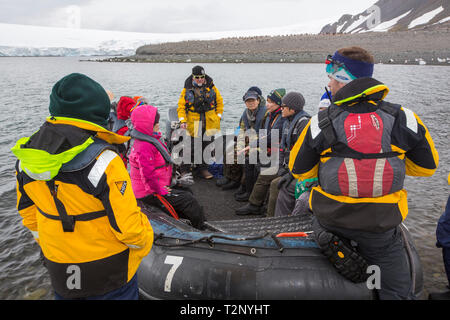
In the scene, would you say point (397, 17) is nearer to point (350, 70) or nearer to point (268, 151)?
point (268, 151)

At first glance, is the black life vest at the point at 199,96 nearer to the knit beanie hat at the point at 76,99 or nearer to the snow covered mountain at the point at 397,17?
the knit beanie hat at the point at 76,99

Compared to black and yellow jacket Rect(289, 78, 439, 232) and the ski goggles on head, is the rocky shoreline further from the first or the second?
black and yellow jacket Rect(289, 78, 439, 232)

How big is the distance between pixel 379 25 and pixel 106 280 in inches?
6348

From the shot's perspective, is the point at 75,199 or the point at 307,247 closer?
the point at 75,199

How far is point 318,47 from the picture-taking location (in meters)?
79.7

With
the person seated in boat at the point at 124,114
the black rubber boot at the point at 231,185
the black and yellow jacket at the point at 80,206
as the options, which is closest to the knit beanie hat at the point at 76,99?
the black and yellow jacket at the point at 80,206

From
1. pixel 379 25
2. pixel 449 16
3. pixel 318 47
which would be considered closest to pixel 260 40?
pixel 318 47

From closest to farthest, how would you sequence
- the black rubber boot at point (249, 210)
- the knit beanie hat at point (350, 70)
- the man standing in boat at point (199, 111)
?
the knit beanie hat at point (350, 70) → the black rubber boot at point (249, 210) → the man standing in boat at point (199, 111)

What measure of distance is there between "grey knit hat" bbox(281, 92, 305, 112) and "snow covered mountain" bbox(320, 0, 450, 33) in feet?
408

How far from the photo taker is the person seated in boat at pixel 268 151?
14.6 feet

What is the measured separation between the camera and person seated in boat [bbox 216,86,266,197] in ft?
16.7

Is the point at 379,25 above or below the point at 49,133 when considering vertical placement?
above

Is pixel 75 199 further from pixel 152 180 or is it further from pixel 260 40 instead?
pixel 260 40

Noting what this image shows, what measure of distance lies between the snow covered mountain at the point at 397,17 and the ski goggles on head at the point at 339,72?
125592 millimetres
